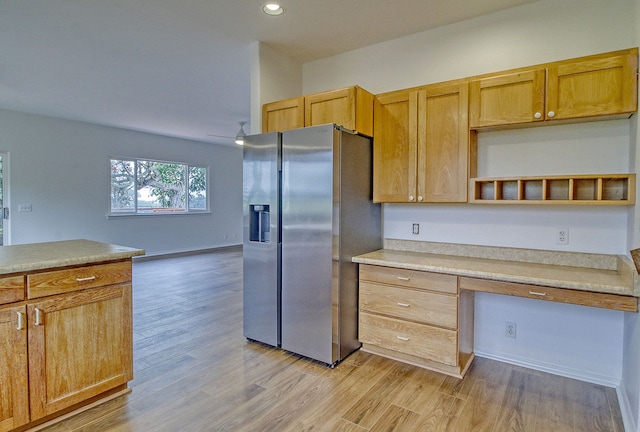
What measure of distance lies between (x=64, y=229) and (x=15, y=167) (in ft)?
3.91

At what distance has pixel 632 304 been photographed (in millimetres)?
1800

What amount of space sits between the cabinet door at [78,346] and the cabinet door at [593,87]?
302 centimetres

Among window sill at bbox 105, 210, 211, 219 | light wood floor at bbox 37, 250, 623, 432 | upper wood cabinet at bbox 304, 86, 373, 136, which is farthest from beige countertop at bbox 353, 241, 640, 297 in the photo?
window sill at bbox 105, 210, 211, 219

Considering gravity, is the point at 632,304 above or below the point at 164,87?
below

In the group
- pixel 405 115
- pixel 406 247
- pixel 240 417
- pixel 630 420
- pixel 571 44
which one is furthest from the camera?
pixel 406 247

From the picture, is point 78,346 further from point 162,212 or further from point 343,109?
point 162,212

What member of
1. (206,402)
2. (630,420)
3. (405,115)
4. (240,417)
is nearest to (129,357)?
(206,402)

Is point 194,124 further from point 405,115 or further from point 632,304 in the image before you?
point 632,304

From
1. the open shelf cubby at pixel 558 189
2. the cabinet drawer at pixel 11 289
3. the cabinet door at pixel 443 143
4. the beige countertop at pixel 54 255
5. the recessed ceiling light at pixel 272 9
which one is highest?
the recessed ceiling light at pixel 272 9

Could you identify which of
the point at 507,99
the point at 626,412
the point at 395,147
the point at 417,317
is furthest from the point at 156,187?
the point at 626,412

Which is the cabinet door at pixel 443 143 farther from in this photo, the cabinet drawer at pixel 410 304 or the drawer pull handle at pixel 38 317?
the drawer pull handle at pixel 38 317

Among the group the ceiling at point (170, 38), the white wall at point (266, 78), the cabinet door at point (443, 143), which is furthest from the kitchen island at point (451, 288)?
the ceiling at point (170, 38)

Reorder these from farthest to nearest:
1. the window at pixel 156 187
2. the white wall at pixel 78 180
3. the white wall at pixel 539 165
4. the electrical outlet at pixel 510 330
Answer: the window at pixel 156 187 → the white wall at pixel 78 180 → the electrical outlet at pixel 510 330 → the white wall at pixel 539 165

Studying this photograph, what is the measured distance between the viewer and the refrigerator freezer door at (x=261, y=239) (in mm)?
2824
